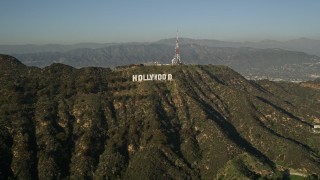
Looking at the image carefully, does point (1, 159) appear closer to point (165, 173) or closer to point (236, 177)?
point (165, 173)

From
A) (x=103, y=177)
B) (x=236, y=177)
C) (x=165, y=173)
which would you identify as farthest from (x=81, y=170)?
(x=236, y=177)

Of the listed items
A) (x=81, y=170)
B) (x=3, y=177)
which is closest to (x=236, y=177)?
(x=81, y=170)

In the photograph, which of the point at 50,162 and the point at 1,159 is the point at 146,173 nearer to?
the point at 50,162

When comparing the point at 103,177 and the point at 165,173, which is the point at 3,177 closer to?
the point at 103,177

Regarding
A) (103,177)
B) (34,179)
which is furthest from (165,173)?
(34,179)

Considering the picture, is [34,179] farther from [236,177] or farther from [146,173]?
[236,177]

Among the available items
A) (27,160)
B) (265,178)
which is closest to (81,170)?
(27,160)
